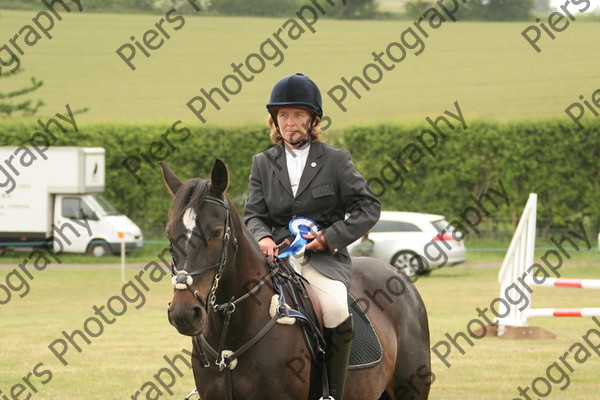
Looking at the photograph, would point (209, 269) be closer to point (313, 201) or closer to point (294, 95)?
point (313, 201)

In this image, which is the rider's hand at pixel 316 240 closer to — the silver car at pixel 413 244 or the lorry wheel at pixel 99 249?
the silver car at pixel 413 244

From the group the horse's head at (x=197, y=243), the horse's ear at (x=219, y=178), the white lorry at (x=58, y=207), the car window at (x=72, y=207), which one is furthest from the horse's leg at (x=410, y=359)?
the car window at (x=72, y=207)

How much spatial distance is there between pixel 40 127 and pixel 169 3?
22.4 m

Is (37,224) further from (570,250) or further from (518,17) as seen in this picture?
(518,17)

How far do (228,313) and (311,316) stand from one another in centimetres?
56

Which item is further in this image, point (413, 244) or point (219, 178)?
point (413, 244)

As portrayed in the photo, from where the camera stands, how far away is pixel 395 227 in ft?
79.2

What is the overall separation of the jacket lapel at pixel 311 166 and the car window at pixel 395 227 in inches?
735

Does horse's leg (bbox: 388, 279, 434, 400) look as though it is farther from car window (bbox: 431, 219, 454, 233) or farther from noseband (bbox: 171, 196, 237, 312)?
car window (bbox: 431, 219, 454, 233)

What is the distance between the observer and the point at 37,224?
27.1 m

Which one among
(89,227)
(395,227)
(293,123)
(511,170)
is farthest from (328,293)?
(511,170)

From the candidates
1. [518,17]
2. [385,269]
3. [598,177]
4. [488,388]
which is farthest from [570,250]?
[518,17]

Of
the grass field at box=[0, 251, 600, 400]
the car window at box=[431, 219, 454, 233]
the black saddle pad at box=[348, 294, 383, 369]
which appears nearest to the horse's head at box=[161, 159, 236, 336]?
the black saddle pad at box=[348, 294, 383, 369]

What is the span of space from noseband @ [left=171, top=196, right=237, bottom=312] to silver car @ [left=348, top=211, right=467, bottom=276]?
18832 millimetres
